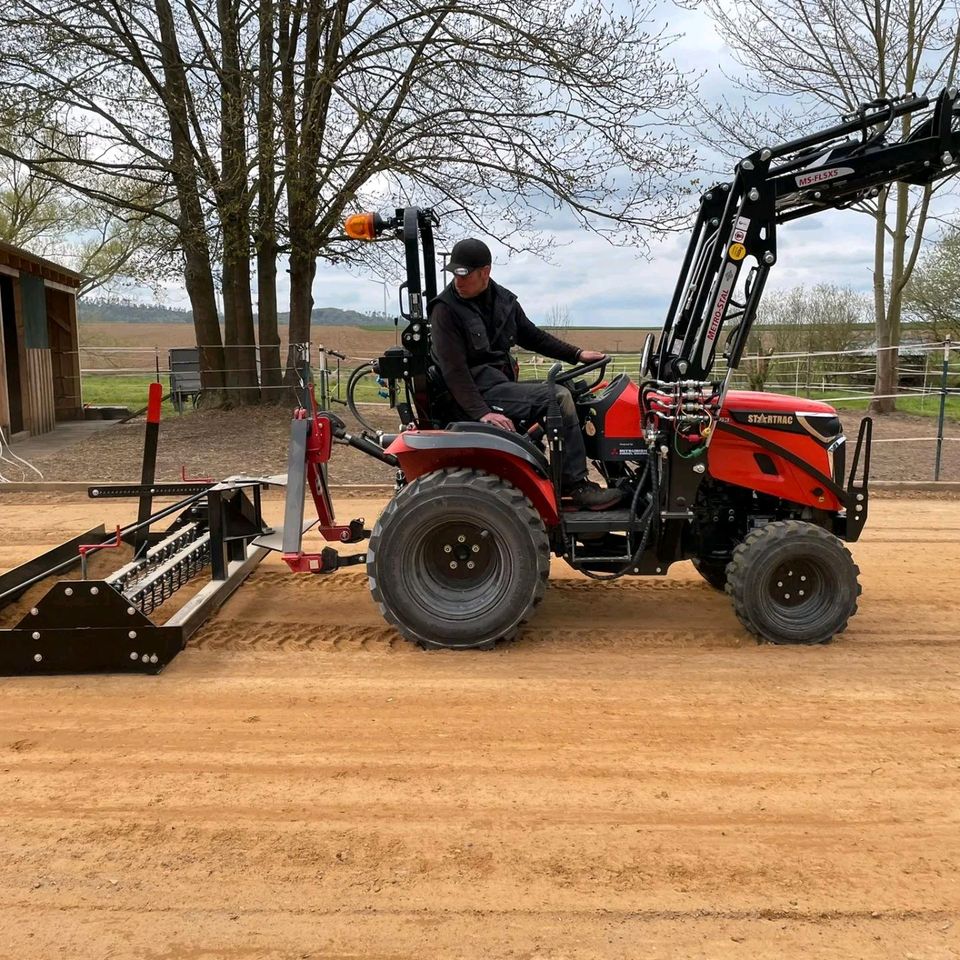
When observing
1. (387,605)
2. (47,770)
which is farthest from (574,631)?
(47,770)

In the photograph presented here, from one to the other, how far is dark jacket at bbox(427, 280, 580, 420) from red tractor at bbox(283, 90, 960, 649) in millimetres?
151

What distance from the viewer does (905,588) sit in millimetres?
5574

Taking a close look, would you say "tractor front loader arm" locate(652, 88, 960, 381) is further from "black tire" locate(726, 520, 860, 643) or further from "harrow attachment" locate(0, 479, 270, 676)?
"harrow attachment" locate(0, 479, 270, 676)

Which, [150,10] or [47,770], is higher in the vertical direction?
[150,10]

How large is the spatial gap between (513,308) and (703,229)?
1.13 metres

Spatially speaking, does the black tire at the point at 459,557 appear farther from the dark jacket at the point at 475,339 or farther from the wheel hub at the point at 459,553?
the dark jacket at the point at 475,339

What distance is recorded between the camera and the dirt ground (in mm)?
10445

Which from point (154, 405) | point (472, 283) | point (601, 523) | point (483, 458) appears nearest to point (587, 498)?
point (601, 523)

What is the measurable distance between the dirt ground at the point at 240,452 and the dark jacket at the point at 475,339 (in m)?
5.45

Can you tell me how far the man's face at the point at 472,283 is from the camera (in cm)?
444

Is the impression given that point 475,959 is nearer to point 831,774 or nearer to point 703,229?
point 831,774

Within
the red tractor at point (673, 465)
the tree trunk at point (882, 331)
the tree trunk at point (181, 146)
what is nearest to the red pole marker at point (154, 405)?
the red tractor at point (673, 465)

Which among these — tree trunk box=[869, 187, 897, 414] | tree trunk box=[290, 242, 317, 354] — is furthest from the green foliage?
tree trunk box=[290, 242, 317, 354]

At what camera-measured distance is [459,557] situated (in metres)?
4.41
